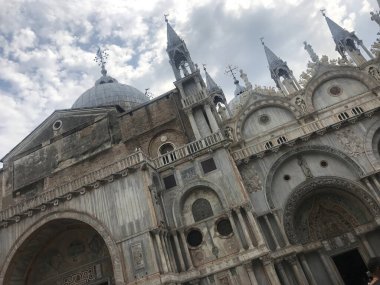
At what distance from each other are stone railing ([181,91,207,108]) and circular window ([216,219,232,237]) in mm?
8495

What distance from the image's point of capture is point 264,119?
909 inches

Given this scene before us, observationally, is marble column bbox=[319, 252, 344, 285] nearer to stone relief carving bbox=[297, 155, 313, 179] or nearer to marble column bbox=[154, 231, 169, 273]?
stone relief carving bbox=[297, 155, 313, 179]

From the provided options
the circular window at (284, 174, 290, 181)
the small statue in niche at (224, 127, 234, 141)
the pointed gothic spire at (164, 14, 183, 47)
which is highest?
the pointed gothic spire at (164, 14, 183, 47)

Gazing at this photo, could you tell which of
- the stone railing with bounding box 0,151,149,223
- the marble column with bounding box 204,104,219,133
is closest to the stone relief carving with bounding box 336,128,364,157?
the marble column with bounding box 204,104,219,133

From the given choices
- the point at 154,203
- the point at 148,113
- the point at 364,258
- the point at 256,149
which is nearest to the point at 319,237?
the point at 364,258

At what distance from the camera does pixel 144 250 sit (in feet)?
50.5

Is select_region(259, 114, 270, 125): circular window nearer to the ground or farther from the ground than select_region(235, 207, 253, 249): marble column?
farther from the ground

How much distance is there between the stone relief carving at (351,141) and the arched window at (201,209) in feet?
29.8

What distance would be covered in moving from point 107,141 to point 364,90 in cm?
1844

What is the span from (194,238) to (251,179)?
5239mm

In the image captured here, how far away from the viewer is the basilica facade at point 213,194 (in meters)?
16.2

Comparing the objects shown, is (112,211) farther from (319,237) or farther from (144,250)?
(319,237)

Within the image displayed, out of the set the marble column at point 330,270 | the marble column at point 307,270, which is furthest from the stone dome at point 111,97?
the marble column at point 330,270

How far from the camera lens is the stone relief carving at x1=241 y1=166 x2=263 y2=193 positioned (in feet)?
63.3
